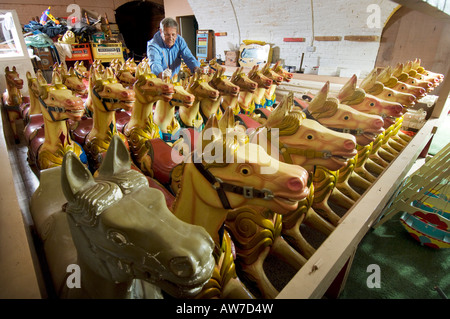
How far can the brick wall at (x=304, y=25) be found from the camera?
5.31m

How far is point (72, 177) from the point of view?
0.61 m

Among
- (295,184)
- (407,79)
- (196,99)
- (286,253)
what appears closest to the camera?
(295,184)

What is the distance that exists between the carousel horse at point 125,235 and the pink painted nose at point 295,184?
447 mm

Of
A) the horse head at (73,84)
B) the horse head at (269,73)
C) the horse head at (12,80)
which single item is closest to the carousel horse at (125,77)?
the horse head at (73,84)

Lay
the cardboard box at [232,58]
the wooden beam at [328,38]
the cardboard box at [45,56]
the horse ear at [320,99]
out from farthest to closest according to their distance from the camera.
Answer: the cardboard box at [232,58], the cardboard box at [45,56], the wooden beam at [328,38], the horse ear at [320,99]

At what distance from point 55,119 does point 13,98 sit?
2040mm

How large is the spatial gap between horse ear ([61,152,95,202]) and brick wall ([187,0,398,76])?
6.33 metres

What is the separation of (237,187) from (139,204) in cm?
47

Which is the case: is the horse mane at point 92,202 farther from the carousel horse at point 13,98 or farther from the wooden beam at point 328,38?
the wooden beam at point 328,38

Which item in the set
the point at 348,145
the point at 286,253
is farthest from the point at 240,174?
the point at 286,253

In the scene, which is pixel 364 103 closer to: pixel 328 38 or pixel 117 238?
pixel 117 238

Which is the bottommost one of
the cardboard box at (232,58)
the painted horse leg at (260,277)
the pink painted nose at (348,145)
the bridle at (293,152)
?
the painted horse leg at (260,277)

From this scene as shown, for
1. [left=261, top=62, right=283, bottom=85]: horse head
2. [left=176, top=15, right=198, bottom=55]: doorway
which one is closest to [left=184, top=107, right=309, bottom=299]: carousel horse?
[left=261, top=62, right=283, bottom=85]: horse head
